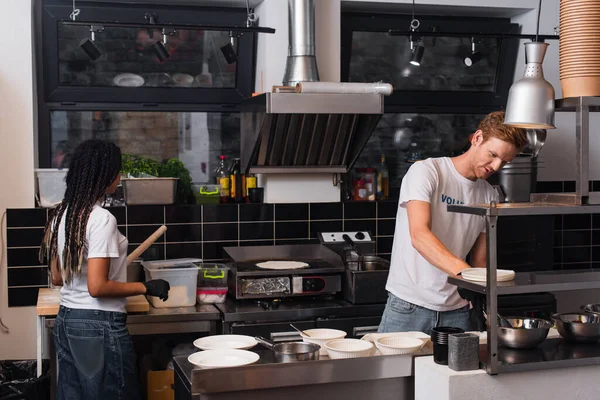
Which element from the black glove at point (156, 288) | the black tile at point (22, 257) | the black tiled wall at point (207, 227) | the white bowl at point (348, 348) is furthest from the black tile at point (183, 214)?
the white bowl at point (348, 348)

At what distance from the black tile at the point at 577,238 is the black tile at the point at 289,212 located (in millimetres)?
1978

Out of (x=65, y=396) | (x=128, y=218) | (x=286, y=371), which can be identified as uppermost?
(x=128, y=218)

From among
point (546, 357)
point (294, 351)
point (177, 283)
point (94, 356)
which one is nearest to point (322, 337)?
point (294, 351)

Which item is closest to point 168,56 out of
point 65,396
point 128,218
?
point 128,218

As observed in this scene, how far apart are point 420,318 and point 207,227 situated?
201 cm

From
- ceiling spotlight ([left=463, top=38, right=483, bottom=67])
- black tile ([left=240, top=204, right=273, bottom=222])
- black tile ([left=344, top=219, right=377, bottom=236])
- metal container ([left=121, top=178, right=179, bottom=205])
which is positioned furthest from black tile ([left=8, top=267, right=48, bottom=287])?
ceiling spotlight ([left=463, top=38, right=483, bottom=67])

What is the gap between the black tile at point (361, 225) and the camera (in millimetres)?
5254

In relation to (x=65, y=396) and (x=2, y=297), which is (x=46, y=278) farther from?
(x=65, y=396)

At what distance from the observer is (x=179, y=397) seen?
112 inches

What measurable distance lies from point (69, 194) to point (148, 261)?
1.37 m

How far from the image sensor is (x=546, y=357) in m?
2.62

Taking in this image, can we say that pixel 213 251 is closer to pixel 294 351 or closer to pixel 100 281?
pixel 100 281

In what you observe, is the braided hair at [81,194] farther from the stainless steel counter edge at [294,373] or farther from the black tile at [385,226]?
the black tile at [385,226]

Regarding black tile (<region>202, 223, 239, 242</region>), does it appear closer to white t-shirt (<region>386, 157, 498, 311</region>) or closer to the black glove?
the black glove
